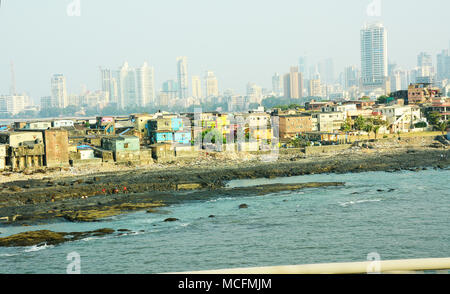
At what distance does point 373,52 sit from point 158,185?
218 ft

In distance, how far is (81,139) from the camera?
20.2 metres

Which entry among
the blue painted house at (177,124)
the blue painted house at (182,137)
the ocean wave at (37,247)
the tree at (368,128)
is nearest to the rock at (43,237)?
the ocean wave at (37,247)

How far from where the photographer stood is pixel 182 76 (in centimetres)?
8156

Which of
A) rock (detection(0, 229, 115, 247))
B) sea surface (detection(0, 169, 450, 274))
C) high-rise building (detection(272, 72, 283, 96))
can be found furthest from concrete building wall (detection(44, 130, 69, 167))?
high-rise building (detection(272, 72, 283, 96))

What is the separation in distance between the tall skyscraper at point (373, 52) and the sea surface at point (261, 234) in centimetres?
6354

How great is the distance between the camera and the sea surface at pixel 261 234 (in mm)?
7254

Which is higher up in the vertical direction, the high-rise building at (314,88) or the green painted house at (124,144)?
the high-rise building at (314,88)

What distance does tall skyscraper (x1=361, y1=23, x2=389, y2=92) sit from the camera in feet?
240

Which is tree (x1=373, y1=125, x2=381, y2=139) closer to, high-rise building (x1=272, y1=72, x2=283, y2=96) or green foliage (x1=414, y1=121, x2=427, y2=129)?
green foliage (x1=414, y1=121, x2=427, y2=129)

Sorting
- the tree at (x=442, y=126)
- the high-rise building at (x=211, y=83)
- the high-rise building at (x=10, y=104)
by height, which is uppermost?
the high-rise building at (x=211, y=83)

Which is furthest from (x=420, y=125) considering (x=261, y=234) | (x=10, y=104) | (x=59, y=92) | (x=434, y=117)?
(x=10, y=104)

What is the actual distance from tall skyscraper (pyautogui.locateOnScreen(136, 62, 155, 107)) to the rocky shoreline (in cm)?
5988

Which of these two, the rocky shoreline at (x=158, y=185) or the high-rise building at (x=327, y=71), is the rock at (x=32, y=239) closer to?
the rocky shoreline at (x=158, y=185)

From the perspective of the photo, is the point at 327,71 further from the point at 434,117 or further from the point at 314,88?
the point at 434,117
